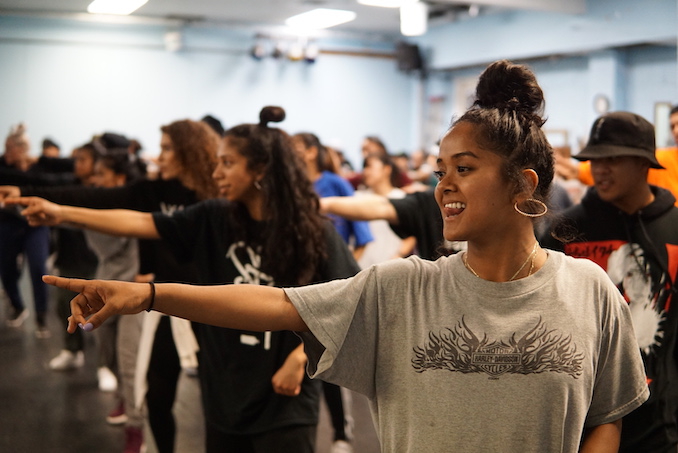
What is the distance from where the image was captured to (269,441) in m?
2.08

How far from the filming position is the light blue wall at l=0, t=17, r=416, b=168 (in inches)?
441

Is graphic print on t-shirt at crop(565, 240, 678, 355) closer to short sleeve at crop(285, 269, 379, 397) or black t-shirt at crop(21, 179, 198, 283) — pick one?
short sleeve at crop(285, 269, 379, 397)

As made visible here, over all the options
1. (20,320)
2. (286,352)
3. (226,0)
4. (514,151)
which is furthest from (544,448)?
(226,0)

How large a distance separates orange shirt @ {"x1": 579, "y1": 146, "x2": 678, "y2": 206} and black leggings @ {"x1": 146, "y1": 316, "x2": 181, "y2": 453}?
71.4 inches

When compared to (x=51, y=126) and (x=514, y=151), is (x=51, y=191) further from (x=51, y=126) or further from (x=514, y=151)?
(x=51, y=126)

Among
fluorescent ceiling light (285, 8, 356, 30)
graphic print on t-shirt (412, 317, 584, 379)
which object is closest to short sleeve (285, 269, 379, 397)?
graphic print on t-shirt (412, 317, 584, 379)

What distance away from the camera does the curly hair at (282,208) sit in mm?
2201

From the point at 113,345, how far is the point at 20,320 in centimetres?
264

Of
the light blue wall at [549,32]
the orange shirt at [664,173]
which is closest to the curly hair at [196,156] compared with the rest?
the orange shirt at [664,173]

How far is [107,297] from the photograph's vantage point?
44.1 inches

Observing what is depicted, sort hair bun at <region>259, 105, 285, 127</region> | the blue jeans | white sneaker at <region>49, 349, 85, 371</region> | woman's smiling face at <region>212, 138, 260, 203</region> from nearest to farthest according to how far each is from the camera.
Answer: woman's smiling face at <region>212, 138, 260, 203</region> < hair bun at <region>259, 105, 285, 127</region> < white sneaker at <region>49, 349, 85, 371</region> < the blue jeans

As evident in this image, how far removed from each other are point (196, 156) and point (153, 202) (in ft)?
0.90

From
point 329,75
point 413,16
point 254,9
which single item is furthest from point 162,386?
point 329,75

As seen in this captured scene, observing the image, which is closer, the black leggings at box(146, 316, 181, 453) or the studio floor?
the black leggings at box(146, 316, 181, 453)
